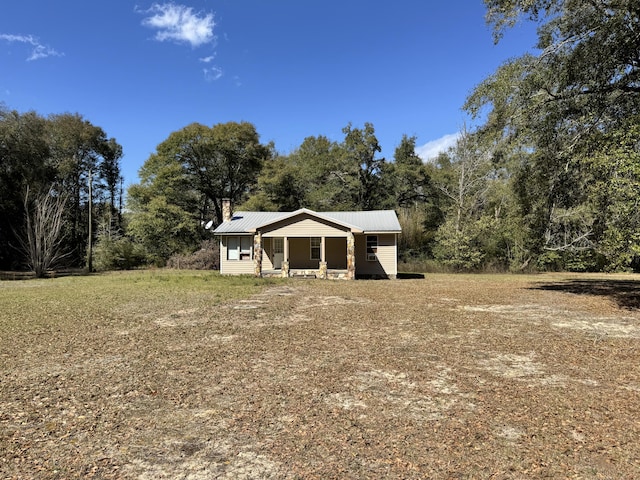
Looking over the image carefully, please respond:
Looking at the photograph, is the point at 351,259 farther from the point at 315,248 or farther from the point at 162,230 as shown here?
the point at 162,230

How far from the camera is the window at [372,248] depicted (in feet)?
68.3

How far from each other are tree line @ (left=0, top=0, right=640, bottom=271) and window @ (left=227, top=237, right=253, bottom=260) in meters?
3.73

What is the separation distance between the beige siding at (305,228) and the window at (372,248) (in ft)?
6.95

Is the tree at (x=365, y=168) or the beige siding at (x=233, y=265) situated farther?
the tree at (x=365, y=168)

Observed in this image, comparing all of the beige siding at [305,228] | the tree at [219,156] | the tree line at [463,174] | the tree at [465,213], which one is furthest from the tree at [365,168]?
the beige siding at [305,228]

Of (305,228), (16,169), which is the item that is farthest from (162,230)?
(305,228)

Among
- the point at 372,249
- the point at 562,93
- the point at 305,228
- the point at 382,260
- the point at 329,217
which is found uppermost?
the point at 562,93

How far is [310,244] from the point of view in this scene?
2244cm

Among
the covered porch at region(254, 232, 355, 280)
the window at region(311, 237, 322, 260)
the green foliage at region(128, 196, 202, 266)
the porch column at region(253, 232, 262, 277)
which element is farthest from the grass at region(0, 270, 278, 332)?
the green foliage at region(128, 196, 202, 266)

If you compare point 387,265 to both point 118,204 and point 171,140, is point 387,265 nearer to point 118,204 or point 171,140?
point 171,140

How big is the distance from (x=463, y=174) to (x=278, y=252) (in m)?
13.7

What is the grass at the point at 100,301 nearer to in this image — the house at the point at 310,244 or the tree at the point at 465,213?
the house at the point at 310,244

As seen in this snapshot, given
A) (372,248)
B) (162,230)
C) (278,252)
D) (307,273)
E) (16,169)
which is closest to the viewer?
(307,273)

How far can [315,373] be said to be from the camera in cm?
499
